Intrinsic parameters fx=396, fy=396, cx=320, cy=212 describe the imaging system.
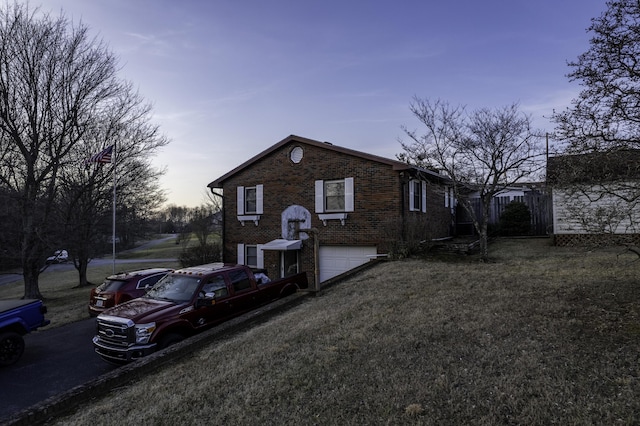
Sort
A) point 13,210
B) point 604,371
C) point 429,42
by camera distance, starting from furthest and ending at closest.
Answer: point 13,210 < point 429,42 < point 604,371

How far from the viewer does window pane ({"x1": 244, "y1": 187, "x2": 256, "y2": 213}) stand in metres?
17.5

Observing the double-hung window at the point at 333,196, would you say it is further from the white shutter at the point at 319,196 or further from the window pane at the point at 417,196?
the window pane at the point at 417,196

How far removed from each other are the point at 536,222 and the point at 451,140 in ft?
28.4

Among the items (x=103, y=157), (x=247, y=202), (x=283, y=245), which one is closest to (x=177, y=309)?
(x=283, y=245)

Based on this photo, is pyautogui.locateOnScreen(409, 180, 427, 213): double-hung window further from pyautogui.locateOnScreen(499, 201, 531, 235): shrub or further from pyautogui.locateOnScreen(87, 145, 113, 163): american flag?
pyautogui.locateOnScreen(87, 145, 113, 163): american flag

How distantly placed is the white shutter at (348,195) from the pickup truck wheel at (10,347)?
10.1 metres

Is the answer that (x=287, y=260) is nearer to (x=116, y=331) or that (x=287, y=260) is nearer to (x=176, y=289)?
(x=176, y=289)

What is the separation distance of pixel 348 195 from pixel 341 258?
2403 millimetres

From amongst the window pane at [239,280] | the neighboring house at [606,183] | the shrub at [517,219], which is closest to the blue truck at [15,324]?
the window pane at [239,280]

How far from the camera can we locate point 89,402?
16.8 ft

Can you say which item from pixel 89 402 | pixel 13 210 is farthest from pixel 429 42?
pixel 13 210

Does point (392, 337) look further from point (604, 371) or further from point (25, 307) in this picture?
point (25, 307)

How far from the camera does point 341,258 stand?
14938mm

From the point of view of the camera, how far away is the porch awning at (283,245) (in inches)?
588
